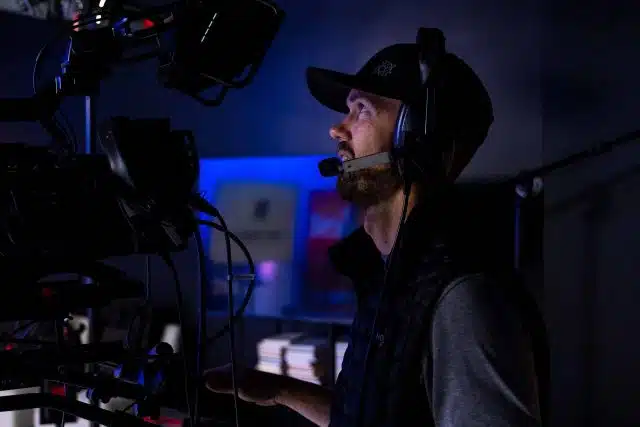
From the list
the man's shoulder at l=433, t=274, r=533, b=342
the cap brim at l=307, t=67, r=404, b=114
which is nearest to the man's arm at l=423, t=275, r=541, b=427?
the man's shoulder at l=433, t=274, r=533, b=342

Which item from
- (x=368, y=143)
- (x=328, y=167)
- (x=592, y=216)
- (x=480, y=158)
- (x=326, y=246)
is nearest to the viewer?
(x=328, y=167)

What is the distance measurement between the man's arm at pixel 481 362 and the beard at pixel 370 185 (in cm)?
29

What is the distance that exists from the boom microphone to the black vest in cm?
11

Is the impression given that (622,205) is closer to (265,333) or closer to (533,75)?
(533,75)

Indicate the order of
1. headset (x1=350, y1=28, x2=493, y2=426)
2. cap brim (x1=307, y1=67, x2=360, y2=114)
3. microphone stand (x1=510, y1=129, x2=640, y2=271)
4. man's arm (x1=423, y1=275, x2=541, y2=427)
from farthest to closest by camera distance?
microphone stand (x1=510, y1=129, x2=640, y2=271) → cap brim (x1=307, y1=67, x2=360, y2=114) → headset (x1=350, y1=28, x2=493, y2=426) → man's arm (x1=423, y1=275, x2=541, y2=427)

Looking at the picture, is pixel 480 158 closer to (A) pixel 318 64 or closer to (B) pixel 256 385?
(A) pixel 318 64

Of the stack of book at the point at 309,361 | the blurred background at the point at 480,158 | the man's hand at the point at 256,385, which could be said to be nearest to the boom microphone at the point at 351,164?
the man's hand at the point at 256,385

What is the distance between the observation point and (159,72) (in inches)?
32.8

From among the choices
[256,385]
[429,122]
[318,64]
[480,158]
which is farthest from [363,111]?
[318,64]

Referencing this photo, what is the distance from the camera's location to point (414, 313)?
958 millimetres

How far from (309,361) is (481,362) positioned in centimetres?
108

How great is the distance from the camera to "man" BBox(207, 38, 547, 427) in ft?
2.84

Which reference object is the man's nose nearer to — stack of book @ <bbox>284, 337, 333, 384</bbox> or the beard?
the beard

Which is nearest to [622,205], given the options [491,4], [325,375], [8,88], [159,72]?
[491,4]
